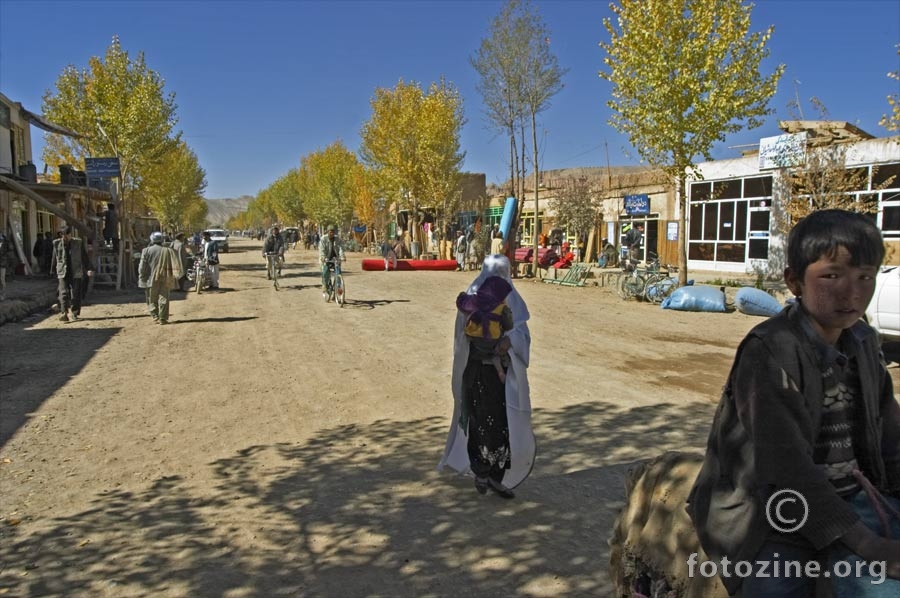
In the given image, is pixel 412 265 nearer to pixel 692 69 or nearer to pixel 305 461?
pixel 692 69

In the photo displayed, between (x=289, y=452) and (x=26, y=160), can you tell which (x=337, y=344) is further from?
(x=26, y=160)

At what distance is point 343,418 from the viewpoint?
21.1 feet

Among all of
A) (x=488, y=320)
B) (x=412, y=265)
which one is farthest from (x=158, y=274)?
(x=412, y=265)

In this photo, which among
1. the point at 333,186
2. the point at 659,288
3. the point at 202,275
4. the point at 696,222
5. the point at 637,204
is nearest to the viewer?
the point at 659,288

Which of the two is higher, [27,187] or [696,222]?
[27,187]

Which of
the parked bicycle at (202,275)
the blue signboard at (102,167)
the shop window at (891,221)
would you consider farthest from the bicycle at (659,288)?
the blue signboard at (102,167)

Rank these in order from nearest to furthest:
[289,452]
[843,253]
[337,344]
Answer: [843,253], [289,452], [337,344]

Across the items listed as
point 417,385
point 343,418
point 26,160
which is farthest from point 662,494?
point 26,160

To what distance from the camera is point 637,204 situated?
87.2 ft

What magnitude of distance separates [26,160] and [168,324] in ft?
63.1

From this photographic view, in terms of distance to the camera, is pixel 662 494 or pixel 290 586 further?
pixel 290 586

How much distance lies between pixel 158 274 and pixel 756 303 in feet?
39.3

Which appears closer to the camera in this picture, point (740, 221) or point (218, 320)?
point (218, 320)

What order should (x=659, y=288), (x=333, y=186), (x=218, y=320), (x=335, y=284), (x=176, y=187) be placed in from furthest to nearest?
(x=333, y=186)
(x=176, y=187)
(x=659, y=288)
(x=335, y=284)
(x=218, y=320)
